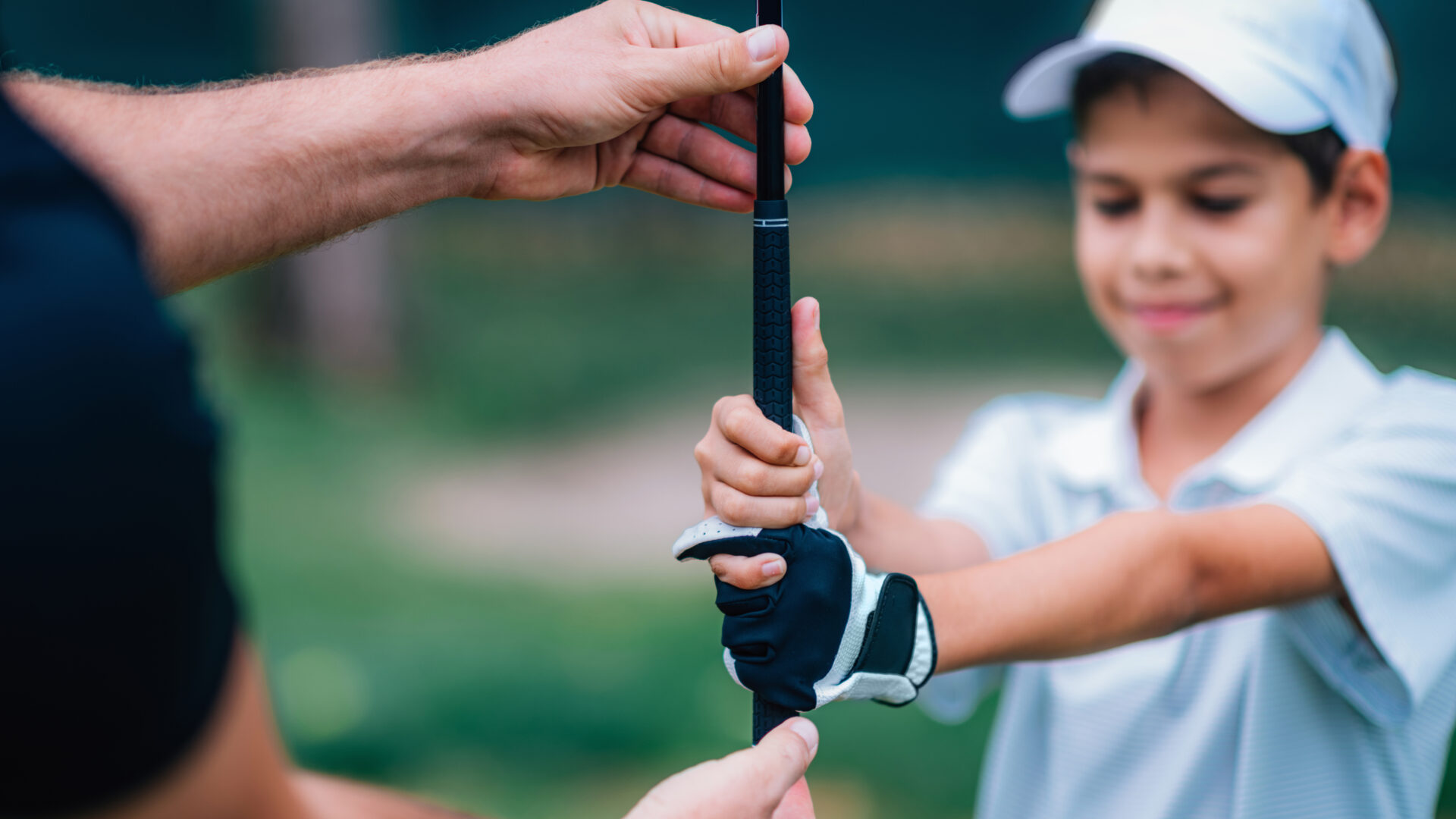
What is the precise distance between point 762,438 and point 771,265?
0.19 meters

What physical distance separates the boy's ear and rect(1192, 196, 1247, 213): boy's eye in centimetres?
21

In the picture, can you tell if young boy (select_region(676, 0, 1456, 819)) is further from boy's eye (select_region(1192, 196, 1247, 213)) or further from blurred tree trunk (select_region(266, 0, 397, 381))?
Answer: blurred tree trunk (select_region(266, 0, 397, 381))

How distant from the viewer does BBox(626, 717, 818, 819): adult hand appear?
3.86ft

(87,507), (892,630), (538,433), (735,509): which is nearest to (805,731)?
(892,630)

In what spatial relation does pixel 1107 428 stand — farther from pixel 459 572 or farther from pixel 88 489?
pixel 459 572

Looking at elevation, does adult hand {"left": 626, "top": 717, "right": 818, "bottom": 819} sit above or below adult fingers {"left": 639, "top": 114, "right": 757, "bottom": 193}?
below

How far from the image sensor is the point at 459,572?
4.89 metres

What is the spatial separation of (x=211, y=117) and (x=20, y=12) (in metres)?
8.46

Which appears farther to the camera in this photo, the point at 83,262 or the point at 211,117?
the point at 211,117

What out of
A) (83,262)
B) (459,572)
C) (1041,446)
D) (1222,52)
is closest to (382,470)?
(459,572)

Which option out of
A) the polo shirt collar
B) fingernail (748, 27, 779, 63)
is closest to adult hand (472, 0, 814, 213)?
fingernail (748, 27, 779, 63)

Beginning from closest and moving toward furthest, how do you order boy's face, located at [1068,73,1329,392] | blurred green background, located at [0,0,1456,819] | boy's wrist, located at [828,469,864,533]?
boy's wrist, located at [828,469,864,533] < boy's face, located at [1068,73,1329,392] < blurred green background, located at [0,0,1456,819]

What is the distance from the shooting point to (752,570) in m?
1.28

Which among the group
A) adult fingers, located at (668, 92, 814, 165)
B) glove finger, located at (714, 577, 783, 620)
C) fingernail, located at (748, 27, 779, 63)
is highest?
fingernail, located at (748, 27, 779, 63)
